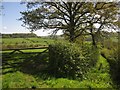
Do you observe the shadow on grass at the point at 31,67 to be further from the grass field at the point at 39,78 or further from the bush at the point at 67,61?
the bush at the point at 67,61

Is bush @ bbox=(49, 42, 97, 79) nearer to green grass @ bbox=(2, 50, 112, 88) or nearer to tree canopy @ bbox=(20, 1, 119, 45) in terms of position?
green grass @ bbox=(2, 50, 112, 88)

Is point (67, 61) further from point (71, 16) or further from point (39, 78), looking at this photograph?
point (71, 16)

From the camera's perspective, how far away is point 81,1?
2561 centimetres

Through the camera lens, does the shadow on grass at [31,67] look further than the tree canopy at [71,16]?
No

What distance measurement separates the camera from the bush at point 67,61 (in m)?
15.0

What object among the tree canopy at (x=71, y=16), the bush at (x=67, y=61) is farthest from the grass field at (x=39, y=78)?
the tree canopy at (x=71, y=16)

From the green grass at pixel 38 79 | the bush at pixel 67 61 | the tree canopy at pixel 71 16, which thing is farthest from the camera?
the tree canopy at pixel 71 16

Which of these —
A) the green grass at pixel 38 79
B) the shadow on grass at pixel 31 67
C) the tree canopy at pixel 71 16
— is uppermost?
the tree canopy at pixel 71 16

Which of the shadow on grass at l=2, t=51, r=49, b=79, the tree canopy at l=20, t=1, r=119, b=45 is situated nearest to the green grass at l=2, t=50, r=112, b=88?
the shadow on grass at l=2, t=51, r=49, b=79

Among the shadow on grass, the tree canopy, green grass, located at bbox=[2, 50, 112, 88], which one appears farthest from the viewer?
the tree canopy

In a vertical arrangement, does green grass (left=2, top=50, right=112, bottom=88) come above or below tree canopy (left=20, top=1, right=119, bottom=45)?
below

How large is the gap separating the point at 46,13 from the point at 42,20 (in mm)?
954

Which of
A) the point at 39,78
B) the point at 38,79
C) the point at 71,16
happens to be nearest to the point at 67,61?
the point at 39,78

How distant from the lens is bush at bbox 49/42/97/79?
1498 cm
